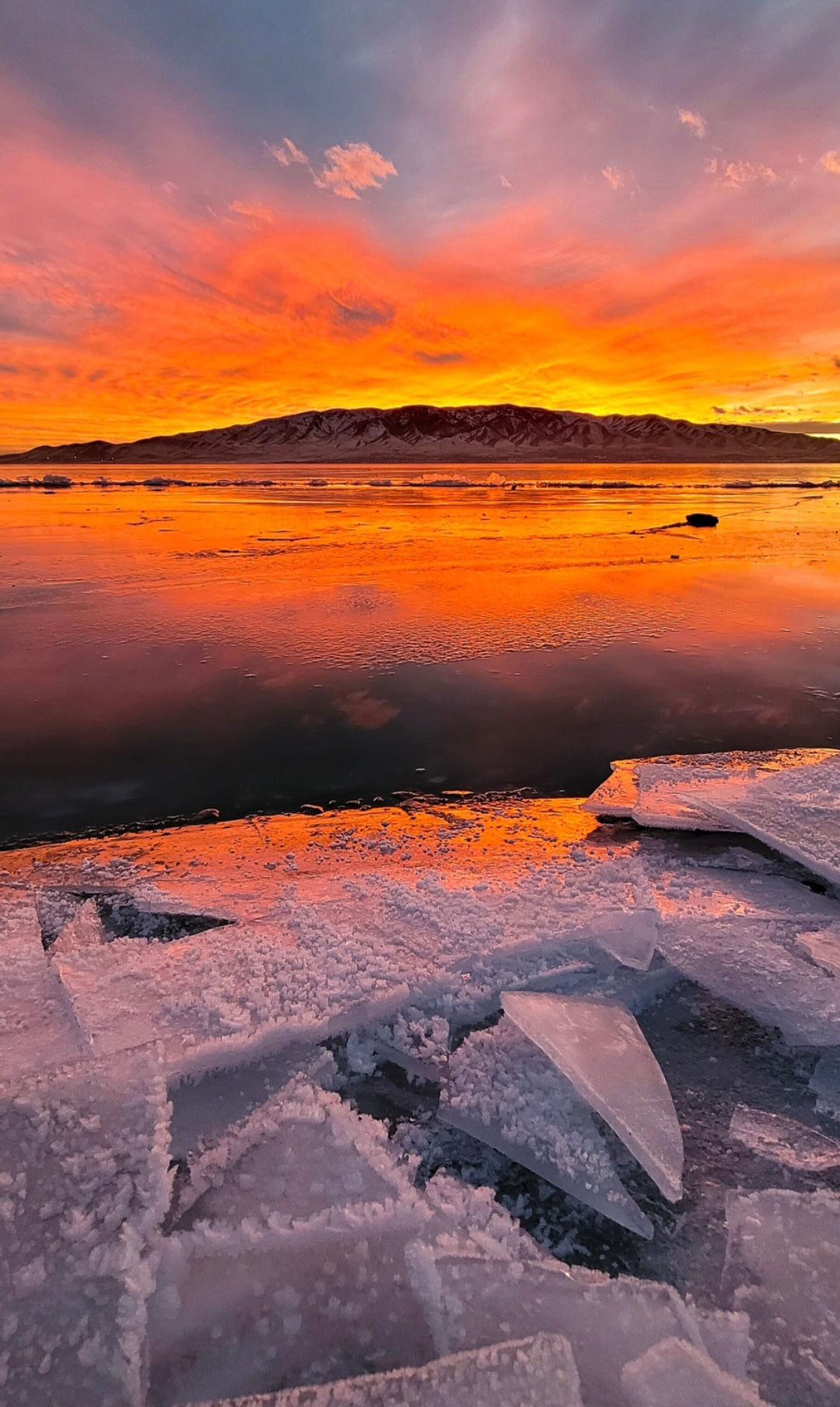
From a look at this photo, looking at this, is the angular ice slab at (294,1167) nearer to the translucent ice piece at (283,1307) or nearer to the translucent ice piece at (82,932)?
the translucent ice piece at (283,1307)

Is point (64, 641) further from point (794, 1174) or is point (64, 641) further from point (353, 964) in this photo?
point (794, 1174)

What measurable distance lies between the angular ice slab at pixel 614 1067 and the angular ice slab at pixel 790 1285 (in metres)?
0.14

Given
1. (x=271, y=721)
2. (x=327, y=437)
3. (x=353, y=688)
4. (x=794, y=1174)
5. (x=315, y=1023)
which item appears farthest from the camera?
(x=327, y=437)

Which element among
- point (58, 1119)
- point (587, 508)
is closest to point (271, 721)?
point (58, 1119)

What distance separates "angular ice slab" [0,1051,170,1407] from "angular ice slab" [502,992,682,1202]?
88cm

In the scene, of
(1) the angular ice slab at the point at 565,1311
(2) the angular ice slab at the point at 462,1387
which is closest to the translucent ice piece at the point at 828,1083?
(1) the angular ice slab at the point at 565,1311

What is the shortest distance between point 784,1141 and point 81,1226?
4.78 ft

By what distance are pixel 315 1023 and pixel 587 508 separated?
53.8ft

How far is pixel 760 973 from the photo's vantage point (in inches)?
71.2

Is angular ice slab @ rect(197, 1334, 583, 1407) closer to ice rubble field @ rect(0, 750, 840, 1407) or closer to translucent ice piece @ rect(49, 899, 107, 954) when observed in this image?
ice rubble field @ rect(0, 750, 840, 1407)

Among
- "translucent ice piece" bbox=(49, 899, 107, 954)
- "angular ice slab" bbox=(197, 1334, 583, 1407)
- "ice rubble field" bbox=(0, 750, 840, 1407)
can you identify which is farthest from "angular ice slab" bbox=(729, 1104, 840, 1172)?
"translucent ice piece" bbox=(49, 899, 107, 954)

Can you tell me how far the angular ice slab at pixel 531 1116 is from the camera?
126cm

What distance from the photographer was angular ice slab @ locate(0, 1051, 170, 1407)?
98 cm

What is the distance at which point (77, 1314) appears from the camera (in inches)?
41.0
